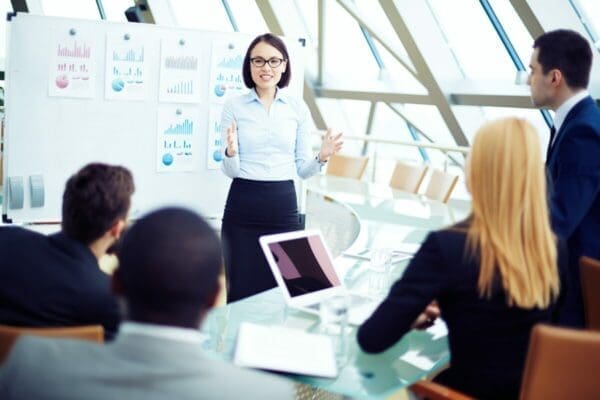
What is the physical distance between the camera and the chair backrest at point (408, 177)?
575 cm

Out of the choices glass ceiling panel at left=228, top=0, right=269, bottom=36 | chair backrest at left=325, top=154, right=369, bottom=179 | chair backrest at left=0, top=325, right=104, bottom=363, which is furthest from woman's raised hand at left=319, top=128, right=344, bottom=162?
glass ceiling panel at left=228, top=0, right=269, bottom=36

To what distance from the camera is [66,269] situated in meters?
1.65

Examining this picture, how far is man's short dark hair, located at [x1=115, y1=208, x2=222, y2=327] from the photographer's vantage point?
1.04 metres

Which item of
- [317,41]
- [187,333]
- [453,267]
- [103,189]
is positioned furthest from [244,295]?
[317,41]

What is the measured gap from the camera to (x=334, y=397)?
277 centimetres

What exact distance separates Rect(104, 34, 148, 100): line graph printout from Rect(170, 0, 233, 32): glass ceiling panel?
8.41 metres

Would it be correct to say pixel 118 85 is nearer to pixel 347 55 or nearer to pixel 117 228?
pixel 117 228

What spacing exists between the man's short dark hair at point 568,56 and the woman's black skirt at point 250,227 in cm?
140

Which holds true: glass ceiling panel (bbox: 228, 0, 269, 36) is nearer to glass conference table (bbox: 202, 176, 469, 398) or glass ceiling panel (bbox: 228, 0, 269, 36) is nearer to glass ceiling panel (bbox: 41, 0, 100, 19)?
glass ceiling panel (bbox: 41, 0, 100, 19)

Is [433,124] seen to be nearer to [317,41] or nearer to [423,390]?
[317,41]

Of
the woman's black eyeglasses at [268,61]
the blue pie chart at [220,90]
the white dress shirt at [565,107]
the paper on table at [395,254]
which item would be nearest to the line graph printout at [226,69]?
the blue pie chart at [220,90]

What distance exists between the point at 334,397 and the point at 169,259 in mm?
1909

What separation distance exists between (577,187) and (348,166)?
4.42 m

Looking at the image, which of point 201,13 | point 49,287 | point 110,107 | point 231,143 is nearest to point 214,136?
point 110,107
